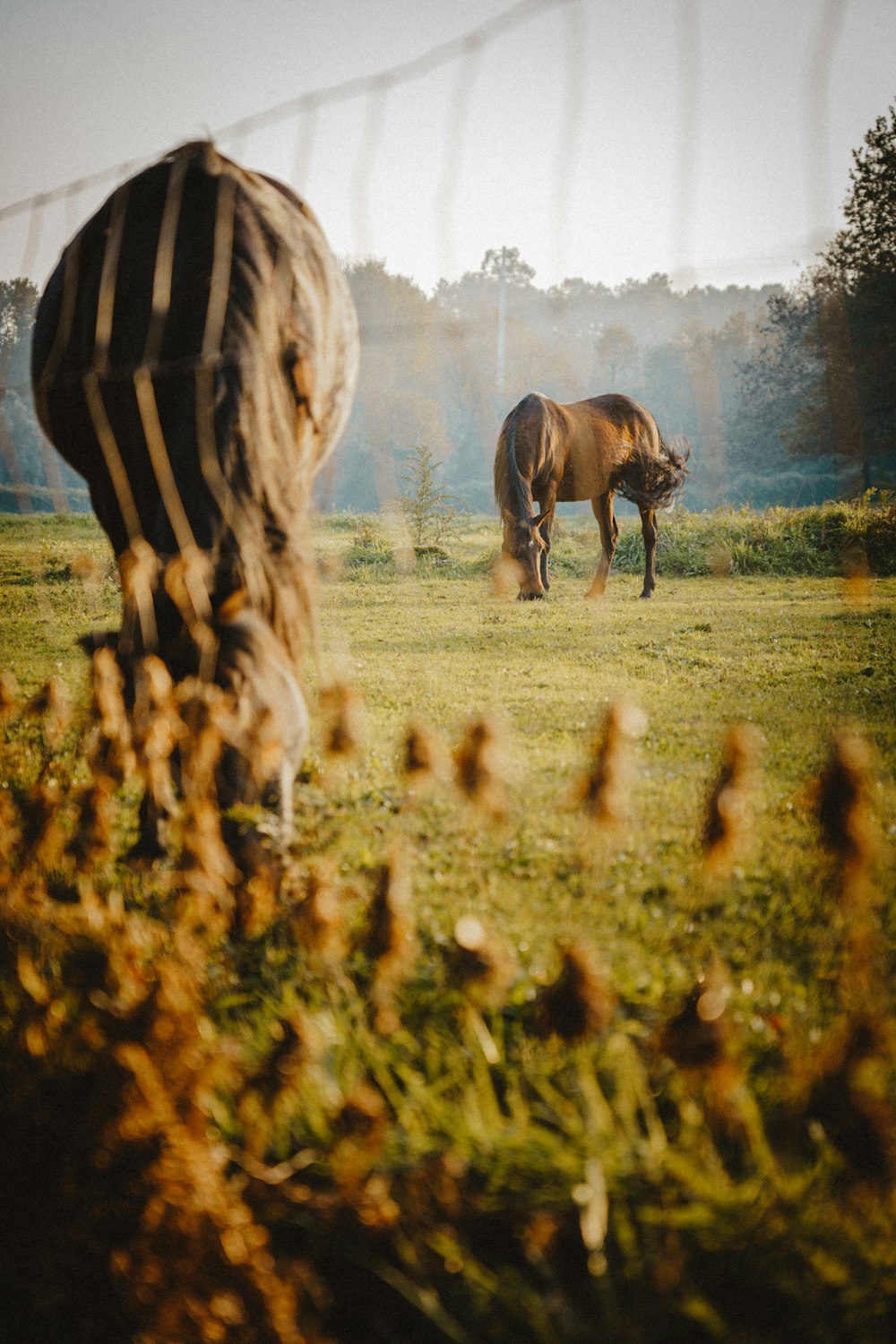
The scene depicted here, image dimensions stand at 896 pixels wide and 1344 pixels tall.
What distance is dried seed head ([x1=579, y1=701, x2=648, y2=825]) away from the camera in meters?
1.36

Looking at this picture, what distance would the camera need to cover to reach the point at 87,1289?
4.22ft

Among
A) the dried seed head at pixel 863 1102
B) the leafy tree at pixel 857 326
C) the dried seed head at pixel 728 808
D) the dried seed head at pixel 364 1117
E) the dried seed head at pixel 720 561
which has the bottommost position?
the dried seed head at pixel 364 1117

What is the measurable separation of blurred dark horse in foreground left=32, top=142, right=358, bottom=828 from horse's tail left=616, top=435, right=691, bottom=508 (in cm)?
874

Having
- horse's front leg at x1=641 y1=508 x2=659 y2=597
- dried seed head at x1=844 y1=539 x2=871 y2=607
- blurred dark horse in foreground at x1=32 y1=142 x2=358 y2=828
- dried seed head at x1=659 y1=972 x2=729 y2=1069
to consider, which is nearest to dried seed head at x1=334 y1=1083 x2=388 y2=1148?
dried seed head at x1=659 y1=972 x2=729 y2=1069

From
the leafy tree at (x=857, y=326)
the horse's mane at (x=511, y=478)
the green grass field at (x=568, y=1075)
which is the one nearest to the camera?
the green grass field at (x=568, y=1075)

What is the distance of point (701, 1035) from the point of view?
1.14m

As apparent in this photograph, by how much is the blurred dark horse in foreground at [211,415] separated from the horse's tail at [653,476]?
8742 mm

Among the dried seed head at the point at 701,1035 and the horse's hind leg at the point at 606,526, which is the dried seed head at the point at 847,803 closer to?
the dried seed head at the point at 701,1035

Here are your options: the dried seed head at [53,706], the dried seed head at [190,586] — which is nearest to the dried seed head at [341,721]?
the dried seed head at [190,586]

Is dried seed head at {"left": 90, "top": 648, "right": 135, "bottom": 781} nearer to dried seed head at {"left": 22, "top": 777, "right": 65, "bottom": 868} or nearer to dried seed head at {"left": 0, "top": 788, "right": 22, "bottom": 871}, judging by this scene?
dried seed head at {"left": 22, "top": 777, "right": 65, "bottom": 868}

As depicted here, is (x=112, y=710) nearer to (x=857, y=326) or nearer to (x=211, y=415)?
(x=211, y=415)

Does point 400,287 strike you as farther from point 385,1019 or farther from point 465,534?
point 385,1019

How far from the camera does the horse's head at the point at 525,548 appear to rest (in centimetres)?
869

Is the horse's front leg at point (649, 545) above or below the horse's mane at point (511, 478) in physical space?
below
